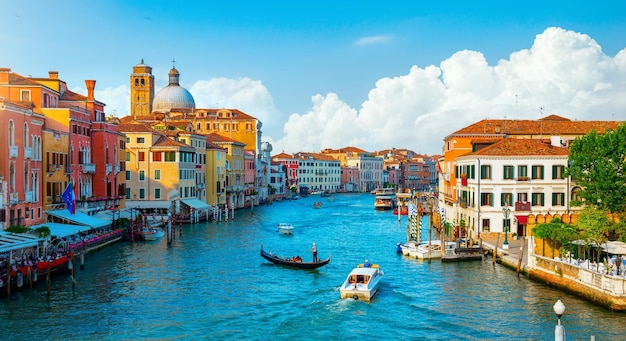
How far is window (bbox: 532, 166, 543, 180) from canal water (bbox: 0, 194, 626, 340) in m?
5.55

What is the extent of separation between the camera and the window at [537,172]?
1104 inches

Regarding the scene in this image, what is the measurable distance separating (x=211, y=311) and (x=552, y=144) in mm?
18558

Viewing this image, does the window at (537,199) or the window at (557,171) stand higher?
the window at (557,171)

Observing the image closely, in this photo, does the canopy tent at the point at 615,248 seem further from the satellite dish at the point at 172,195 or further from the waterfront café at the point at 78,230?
the satellite dish at the point at 172,195

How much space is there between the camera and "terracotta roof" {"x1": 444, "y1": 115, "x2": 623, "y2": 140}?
111ft

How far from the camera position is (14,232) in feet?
70.2

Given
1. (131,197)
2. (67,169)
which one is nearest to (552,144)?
(67,169)

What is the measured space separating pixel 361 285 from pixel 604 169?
1035 cm

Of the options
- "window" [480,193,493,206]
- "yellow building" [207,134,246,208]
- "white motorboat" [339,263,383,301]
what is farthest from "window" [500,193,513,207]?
"yellow building" [207,134,246,208]

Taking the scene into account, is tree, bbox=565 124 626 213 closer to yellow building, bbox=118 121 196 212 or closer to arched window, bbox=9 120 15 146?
arched window, bbox=9 120 15 146

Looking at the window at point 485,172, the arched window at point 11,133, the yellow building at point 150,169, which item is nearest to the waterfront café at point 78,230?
the arched window at point 11,133

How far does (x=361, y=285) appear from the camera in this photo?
735 inches

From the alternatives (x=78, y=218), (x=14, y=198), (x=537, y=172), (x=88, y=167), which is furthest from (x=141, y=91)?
(x=537, y=172)

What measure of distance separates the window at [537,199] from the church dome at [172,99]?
5598 cm
